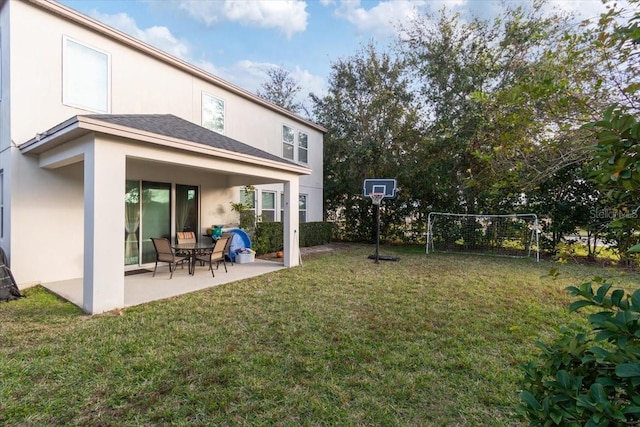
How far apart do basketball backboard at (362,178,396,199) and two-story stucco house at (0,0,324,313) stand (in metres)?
2.90

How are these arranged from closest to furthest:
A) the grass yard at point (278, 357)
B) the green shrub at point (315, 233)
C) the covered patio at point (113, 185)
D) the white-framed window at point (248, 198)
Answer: the grass yard at point (278, 357) → the covered patio at point (113, 185) → the white-framed window at point (248, 198) → the green shrub at point (315, 233)

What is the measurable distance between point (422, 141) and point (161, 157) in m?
10.4

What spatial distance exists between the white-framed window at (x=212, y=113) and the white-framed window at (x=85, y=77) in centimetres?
272

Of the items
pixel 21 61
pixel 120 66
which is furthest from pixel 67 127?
pixel 120 66

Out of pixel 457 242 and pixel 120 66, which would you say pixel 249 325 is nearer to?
pixel 120 66

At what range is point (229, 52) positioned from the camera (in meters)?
20.5

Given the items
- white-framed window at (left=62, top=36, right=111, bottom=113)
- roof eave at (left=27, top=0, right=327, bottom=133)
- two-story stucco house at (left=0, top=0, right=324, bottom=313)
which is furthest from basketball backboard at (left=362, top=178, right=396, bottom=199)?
white-framed window at (left=62, top=36, right=111, bottom=113)

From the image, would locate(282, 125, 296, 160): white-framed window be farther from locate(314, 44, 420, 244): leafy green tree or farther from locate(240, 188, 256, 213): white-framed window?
locate(314, 44, 420, 244): leafy green tree

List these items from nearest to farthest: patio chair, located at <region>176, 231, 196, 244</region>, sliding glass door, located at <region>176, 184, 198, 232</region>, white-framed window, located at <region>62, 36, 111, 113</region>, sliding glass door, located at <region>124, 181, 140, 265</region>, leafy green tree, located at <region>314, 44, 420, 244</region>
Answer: white-framed window, located at <region>62, 36, 111, 113</region> < sliding glass door, located at <region>124, 181, 140, 265</region> < patio chair, located at <region>176, 231, 196, 244</region> < sliding glass door, located at <region>176, 184, 198, 232</region> < leafy green tree, located at <region>314, 44, 420, 244</region>

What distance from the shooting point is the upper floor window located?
12961mm

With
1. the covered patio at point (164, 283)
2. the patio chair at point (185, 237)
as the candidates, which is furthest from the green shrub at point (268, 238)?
the patio chair at point (185, 237)

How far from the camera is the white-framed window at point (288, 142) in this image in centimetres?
1289

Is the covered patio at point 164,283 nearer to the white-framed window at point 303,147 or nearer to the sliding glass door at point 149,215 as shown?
the sliding glass door at point 149,215

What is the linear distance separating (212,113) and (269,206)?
3946 millimetres
